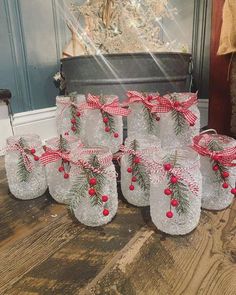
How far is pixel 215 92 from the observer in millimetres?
1638

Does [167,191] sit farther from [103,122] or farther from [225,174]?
[103,122]

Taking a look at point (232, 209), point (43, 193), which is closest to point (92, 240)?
point (43, 193)

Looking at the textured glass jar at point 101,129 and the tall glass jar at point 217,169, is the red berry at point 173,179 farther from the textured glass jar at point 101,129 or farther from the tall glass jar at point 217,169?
the textured glass jar at point 101,129

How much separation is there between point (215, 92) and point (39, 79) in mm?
1081

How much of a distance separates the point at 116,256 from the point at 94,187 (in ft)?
0.58

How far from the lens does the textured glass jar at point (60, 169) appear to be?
0.85m

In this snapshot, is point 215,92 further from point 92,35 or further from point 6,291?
point 6,291

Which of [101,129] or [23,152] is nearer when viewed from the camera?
[23,152]

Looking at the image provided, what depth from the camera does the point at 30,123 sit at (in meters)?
1.73

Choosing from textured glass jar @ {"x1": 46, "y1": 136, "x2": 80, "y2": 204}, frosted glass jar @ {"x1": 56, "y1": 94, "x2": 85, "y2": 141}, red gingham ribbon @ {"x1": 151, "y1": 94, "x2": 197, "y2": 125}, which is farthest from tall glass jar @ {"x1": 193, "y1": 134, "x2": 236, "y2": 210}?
frosted glass jar @ {"x1": 56, "y1": 94, "x2": 85, "y2": 141}

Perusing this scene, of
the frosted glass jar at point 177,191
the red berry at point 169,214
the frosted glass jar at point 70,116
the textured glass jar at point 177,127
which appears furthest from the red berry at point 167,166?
the frosted glass jar at point 70,116

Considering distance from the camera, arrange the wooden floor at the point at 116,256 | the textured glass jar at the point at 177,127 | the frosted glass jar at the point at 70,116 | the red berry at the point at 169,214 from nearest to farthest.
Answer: the wooden floor at the point at 116,256 → the red berry at the point at 169,214 → the textured glass jar at the point at 177,127 → the frosted glass jar at the point at 70,116

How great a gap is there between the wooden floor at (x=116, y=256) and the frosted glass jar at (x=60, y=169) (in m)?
0.07

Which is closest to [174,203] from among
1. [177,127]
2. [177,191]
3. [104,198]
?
[177,191]
